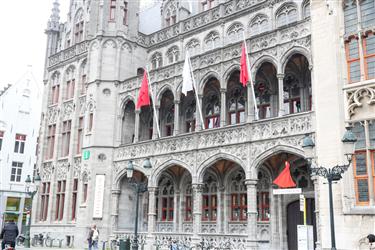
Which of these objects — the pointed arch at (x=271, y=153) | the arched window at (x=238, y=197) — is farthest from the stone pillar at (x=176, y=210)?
the pointed arch at (x=271, y=153)

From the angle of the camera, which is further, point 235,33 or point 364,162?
point 235,33

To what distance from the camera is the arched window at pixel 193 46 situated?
26984 millimetres

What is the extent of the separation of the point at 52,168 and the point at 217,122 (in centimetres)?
1268

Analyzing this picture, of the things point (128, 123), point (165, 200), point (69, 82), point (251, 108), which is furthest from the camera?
point (69, 82)

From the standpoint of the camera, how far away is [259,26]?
79.0 ft

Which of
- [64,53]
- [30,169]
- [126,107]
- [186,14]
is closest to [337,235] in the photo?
[126,107]

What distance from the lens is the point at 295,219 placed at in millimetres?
20250

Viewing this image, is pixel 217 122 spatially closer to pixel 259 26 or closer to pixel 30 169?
pixel 259 26

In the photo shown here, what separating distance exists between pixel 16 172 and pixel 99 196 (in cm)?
2089

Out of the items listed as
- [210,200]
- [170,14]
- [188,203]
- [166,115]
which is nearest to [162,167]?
[188,203]

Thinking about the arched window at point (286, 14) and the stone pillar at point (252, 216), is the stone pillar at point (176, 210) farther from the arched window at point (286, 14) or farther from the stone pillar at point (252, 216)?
the arched window at point (286, 14)

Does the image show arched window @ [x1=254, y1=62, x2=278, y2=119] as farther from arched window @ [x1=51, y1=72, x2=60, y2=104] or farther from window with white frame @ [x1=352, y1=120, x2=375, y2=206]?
arched window @ [x1=51, y1=72, x2=60, y2=104]

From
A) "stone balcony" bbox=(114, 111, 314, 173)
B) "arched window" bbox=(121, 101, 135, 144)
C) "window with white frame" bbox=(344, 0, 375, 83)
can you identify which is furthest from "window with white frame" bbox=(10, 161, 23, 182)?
"window with white frame" bbox=(344, 0, 375, 83)

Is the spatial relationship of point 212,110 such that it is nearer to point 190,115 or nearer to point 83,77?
point 190,115
